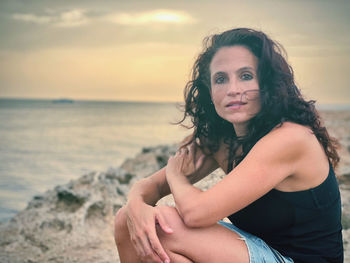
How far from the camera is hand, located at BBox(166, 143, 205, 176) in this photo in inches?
112

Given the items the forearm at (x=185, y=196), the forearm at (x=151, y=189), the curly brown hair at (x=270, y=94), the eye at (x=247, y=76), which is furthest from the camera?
the forearm at (x=151, y=189)

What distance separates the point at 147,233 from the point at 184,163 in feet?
2.32

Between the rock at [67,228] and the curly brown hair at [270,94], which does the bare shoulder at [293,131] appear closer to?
the curly brown hair at [270,94]

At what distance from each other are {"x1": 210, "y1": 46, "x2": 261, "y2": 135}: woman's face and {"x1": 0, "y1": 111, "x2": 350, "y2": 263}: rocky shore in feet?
5.17

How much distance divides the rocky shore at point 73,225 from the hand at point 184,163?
105 cm

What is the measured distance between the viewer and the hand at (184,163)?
2.84 metres

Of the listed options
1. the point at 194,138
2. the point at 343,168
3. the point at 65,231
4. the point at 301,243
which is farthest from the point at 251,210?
the point at 343,168

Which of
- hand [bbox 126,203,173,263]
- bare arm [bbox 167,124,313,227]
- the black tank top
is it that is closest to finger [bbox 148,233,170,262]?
hand [bbox 126,203,173,263]

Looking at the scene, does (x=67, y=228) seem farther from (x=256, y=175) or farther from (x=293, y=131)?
(x=293, y=131)

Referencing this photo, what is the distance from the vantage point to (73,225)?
467cm

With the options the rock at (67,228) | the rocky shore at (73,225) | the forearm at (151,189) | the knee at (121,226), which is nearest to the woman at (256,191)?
the knee at (121,226)

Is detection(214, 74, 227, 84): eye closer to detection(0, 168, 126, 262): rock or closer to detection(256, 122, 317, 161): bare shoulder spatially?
detection(256, 122, 317, 161): bare shoulder

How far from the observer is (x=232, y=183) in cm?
215

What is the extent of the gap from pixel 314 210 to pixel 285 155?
35 centimetres
